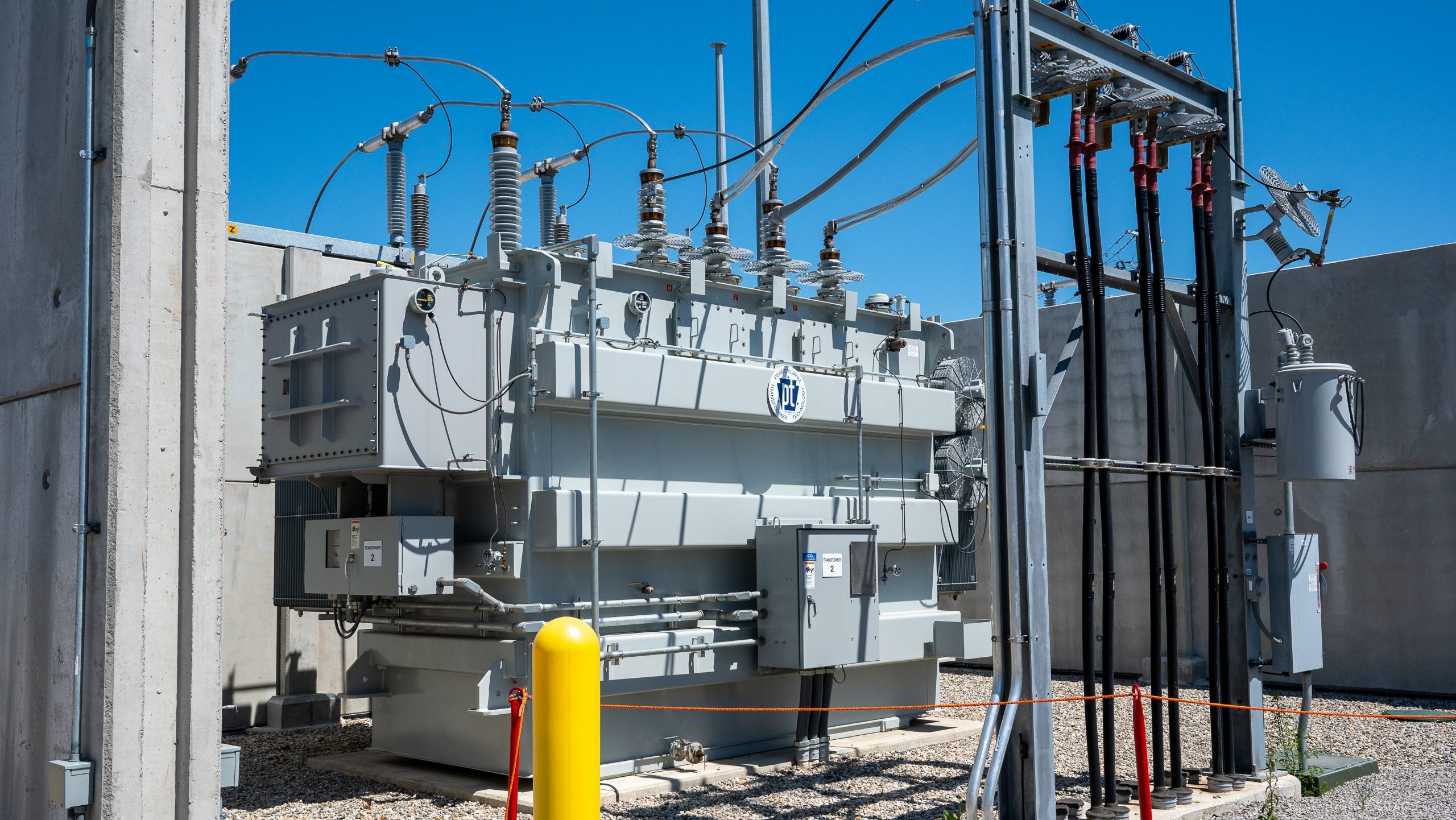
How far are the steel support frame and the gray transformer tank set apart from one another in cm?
275

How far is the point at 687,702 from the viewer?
33.0 feet

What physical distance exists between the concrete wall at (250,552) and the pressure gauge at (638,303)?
4432 millimetres

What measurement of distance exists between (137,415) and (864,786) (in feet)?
19.8

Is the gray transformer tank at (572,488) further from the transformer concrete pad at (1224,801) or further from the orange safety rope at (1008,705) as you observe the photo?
the transformer concrete pad at (1224,801)

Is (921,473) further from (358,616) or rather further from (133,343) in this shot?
(133,343)

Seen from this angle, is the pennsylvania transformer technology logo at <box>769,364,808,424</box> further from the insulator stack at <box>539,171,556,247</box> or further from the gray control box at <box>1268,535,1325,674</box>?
the gray control box at <box>1268,535,1325,674</box>

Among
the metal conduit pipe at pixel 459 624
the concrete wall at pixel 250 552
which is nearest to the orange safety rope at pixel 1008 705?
the metal conduit pipe at pixel 459 624

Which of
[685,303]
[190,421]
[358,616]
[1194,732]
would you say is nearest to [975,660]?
[1194,732]

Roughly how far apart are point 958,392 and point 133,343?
8.67 m

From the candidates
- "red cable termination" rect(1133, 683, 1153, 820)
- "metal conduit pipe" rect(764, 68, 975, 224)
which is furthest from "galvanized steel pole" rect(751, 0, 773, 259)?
"red cable termination" rect(1133, 683, 1153, 820)

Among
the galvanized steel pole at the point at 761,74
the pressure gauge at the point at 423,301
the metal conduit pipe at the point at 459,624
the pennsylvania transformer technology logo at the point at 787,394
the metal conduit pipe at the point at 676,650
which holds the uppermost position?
Answer: the galvanized steel pole at the point at 761,74

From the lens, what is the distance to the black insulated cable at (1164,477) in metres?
8.20

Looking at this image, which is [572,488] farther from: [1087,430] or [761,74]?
[761,74]

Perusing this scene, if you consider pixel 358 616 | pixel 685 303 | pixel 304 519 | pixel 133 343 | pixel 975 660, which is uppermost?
pixel 685 303
